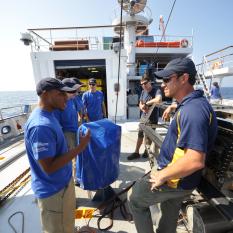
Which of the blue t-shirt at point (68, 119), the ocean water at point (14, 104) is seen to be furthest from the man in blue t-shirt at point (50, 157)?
the ocean water at point (14, 104)

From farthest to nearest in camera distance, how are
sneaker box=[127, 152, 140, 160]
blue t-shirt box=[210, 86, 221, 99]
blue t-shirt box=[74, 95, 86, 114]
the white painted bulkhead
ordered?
blue t-shirt box=[210, 86, 221, 99], the white painted bulkhead, sneaker box=[127, 152, 140, 160], blue t-shirt box=[74, 95, 86, 114]

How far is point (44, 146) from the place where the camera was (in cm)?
134

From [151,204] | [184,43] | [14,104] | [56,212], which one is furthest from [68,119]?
[14,104]

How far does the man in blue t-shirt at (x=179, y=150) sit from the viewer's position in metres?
1.19

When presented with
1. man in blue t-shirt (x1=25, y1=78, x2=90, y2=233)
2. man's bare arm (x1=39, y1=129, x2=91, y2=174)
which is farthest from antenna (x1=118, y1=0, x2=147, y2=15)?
man's bare arm (x1=39, y1=129, x2=91, y2=174)

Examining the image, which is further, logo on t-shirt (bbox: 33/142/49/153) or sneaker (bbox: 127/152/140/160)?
sneaker (bbox: 127/152/140/160)

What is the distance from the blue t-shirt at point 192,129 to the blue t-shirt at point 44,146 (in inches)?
36.8

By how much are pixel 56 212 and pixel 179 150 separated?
3.92 feet

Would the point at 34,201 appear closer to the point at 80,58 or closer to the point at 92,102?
the point at 92,102

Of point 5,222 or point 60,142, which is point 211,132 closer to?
point 60,142

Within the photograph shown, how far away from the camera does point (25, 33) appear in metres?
7.27

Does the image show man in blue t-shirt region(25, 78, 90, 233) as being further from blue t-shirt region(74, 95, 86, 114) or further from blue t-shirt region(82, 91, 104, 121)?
blue t-shirt region(82, 91, 104, 121)

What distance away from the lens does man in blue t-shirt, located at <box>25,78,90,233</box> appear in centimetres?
136

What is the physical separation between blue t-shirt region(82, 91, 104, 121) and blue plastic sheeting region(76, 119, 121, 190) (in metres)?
2.09
